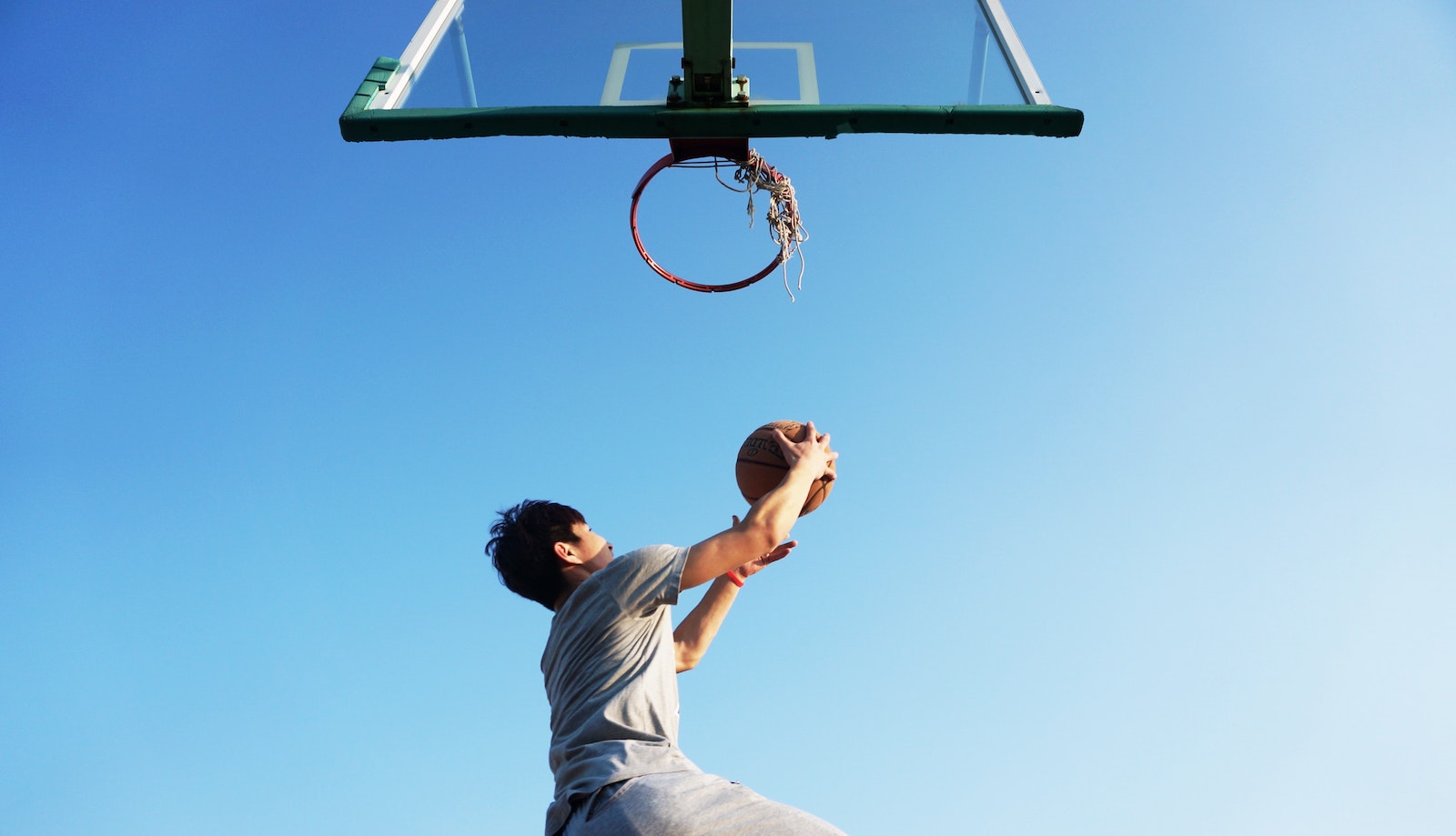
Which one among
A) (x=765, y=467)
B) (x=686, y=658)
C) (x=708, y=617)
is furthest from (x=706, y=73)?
(x=686, y=658)

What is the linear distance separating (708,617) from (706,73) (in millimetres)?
2513

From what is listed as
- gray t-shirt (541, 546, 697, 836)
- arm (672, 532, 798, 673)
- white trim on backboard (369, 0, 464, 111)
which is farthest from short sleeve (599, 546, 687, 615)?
white trim on backboard (369, 0, 464, 111)

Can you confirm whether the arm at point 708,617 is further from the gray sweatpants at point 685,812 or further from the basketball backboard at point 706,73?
the basketball backboard at point 706,73

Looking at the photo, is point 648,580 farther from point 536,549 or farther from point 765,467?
point 765,467

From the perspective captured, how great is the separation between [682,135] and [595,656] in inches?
103

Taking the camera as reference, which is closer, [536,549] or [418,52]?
[536,549]

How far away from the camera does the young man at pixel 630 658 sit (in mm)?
2648

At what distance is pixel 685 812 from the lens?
102 inches

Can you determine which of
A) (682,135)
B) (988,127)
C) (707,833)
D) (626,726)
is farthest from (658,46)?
(707,833)

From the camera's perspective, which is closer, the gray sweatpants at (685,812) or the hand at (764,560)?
the gray sweatpants at (685,812)

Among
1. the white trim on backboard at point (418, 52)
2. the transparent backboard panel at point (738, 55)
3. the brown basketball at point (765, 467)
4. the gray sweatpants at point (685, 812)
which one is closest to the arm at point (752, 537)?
the brown basketball at point (765, 467)

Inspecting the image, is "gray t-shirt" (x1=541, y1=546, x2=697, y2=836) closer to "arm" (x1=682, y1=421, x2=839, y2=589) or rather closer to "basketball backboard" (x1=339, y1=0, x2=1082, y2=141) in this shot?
"arm" (x1=682, y1=421, x2=839, y2=589)

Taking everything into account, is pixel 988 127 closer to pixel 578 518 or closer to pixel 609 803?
pixel 578 518

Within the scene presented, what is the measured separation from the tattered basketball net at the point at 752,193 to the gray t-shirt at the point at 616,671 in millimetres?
2561
